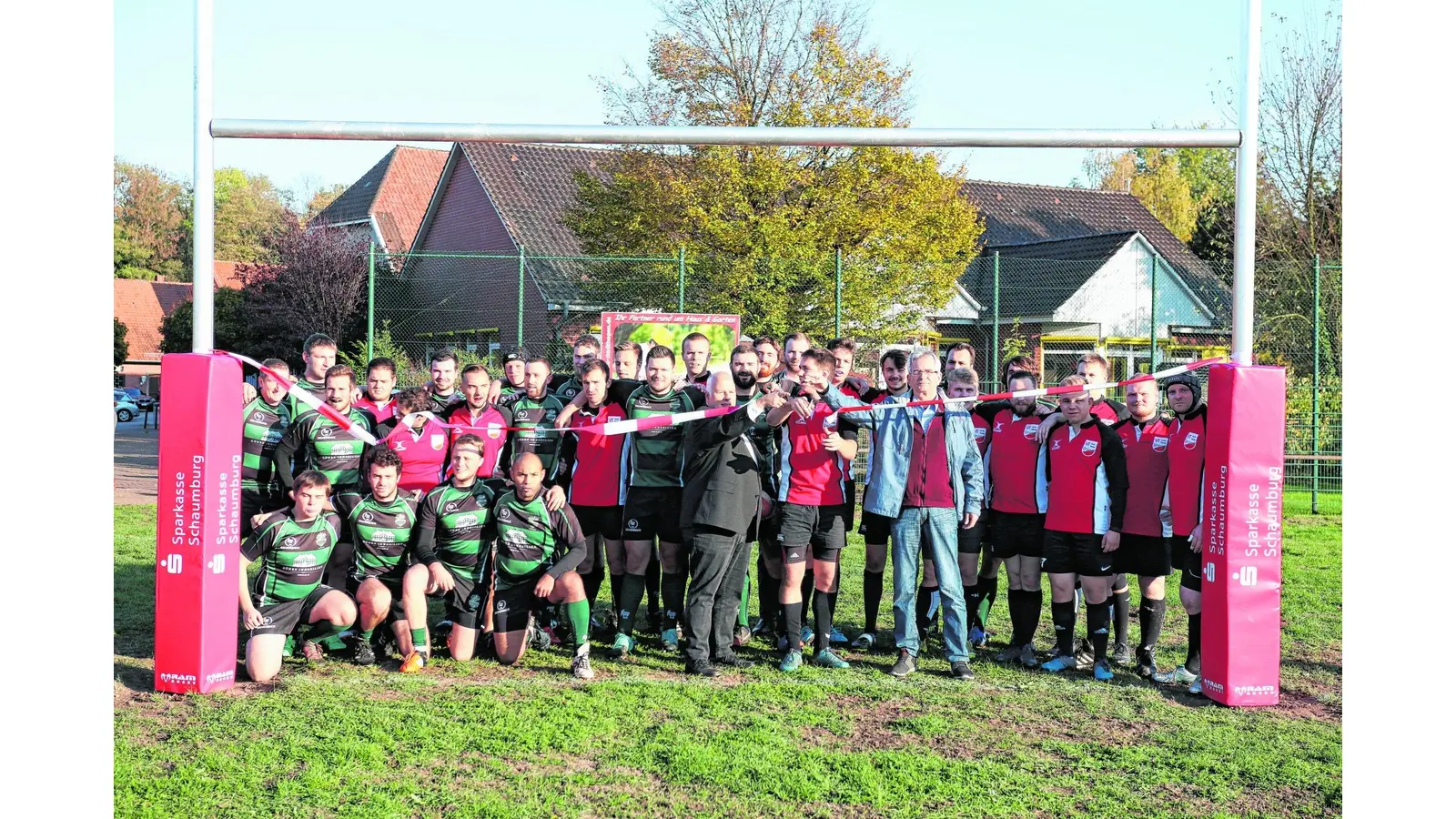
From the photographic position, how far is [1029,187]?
116 feet

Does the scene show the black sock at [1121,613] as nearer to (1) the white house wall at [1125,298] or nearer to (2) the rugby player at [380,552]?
(2) the rugby player at [380,552]

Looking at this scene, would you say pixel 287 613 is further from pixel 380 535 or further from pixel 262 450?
pixel 262 450

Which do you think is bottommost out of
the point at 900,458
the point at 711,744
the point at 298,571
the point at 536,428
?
the point at 711,744

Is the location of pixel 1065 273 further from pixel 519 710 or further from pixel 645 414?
pixel 519 710

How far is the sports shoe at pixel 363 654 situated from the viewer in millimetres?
6570

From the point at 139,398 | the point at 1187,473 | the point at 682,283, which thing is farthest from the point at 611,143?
the point at 139,398

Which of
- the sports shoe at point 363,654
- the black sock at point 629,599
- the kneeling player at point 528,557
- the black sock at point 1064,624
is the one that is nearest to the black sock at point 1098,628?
the black sock at point 1064,624

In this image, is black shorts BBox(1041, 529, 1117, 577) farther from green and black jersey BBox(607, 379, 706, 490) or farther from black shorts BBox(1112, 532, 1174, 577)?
green and black jersey BBox(607, 379, 706, 490)

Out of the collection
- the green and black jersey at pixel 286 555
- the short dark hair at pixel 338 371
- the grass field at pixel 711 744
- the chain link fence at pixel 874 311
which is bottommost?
the grass field at pixel 711 744

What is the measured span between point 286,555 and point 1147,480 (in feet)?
16.6

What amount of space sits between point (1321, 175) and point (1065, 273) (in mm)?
5689

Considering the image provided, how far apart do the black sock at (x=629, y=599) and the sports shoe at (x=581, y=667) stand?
0.66m

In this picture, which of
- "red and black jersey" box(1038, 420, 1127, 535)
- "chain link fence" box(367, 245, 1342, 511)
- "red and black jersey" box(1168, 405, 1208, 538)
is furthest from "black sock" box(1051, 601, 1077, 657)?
"chain link fence" box(367, 245, 1342, 511)

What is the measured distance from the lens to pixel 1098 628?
261 inches
